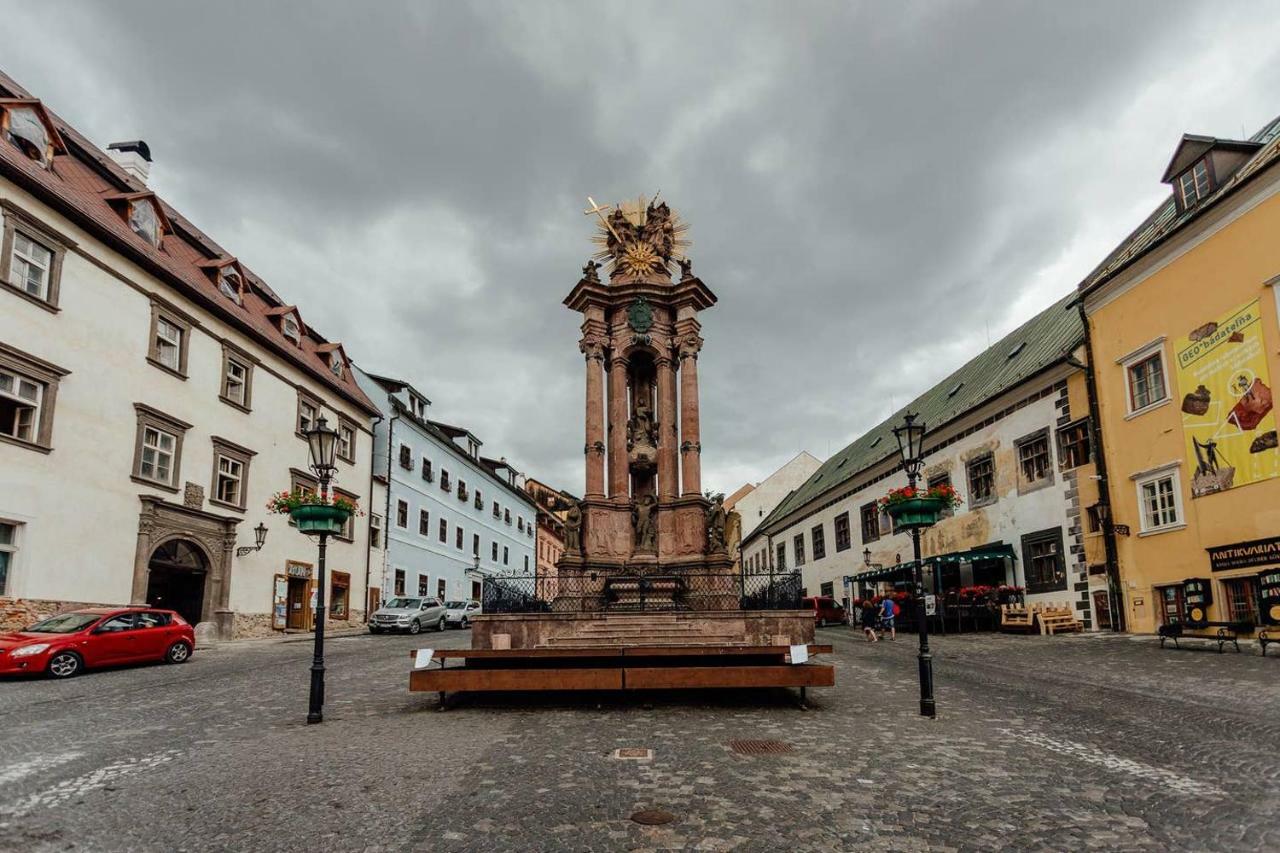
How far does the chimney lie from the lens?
28.1 meters

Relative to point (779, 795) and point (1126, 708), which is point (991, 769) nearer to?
point (779, 795)

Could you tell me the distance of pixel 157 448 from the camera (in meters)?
22.3

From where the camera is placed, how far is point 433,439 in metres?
42.7

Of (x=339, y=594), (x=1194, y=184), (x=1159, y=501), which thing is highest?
(x=1194, y=184)

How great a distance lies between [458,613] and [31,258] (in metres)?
21.1

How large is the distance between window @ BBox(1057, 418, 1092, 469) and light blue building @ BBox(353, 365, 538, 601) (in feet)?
87.5

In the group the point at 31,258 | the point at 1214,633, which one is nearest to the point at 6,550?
the point at 31,258

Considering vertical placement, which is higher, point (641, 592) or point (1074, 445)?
point (1074, 445)

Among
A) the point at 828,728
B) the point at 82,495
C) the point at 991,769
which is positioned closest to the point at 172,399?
the point at 82,495

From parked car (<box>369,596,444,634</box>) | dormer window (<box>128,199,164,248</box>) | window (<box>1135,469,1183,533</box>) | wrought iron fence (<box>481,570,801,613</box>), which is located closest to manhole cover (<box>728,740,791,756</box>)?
wrought iron fence (<box>481,570,801,613</box>)

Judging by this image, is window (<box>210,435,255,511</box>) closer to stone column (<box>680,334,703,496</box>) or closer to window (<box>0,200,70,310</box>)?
window (<box>0,200,70,310</box>)

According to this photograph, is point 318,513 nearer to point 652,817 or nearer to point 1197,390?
point 652,817

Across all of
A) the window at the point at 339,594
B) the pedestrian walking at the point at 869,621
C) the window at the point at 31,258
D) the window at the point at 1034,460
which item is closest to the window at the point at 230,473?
the window at the point at 339,594

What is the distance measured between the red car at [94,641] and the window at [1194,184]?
1017 inches
